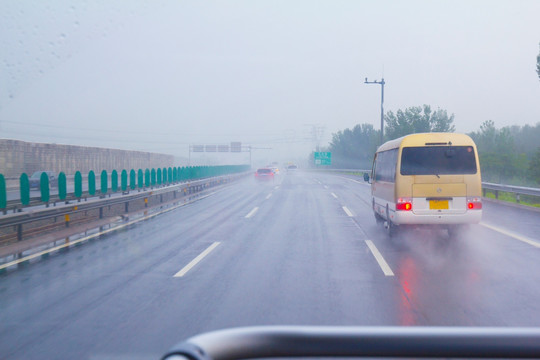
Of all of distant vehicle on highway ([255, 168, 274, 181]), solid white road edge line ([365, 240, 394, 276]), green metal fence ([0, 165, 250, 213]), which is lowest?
distant vehicle on highway ([255, 168, 274, 181])

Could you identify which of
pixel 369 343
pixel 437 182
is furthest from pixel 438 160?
pixel 369 343

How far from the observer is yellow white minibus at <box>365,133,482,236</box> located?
1113 centimetres

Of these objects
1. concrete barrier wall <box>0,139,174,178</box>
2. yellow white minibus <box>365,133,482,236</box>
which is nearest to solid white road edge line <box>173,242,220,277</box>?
yellow white minibus <box>365,133,482,236</box>

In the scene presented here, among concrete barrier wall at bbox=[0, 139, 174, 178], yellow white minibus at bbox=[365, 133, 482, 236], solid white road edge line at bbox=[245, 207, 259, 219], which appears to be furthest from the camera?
concrete barrier wall at bbox=[0, 139, 174, 178]

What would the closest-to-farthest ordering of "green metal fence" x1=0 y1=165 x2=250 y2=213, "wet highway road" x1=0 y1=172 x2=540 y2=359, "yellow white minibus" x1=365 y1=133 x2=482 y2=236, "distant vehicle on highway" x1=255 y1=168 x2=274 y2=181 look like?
"wet highway road" x1=0 y1=172 x2=540 y2=359, "yellow white minibus" x1=365 y1=133 x2=482 y2=236, "green metal fence" x1=0 y1=165 x2=250 y2=213, "distant vehicle on highway" x1=255 y1=168 x2=274 y2=181

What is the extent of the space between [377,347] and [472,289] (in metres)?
5.94

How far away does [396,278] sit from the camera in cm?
784

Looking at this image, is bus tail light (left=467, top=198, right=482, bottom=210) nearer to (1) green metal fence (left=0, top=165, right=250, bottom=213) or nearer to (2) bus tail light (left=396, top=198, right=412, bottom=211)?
(2) bus tail light (left=396, top=198, right=412, bottom=211)

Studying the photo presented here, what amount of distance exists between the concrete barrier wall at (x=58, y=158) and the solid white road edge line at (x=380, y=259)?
57.3 ft

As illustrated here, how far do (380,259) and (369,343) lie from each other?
7.99 metres

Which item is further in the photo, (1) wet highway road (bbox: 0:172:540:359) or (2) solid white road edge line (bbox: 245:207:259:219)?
(2) solid white road edge line (bbox: 245:207:259:219)

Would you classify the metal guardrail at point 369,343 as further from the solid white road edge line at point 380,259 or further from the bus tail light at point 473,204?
the bus tail light at point 473,204

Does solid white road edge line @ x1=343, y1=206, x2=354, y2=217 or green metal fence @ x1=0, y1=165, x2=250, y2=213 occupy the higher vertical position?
green metal fence @ x1=0, y1=165, x2=250, y2=213

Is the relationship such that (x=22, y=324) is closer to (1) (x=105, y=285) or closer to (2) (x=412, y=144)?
(1) (x=105, y=285)
